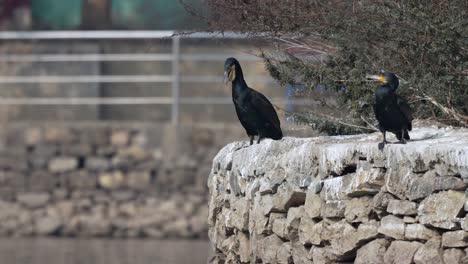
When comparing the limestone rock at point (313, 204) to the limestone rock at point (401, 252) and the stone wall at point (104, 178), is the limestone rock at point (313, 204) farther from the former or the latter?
the stone wall at point (104, 178)

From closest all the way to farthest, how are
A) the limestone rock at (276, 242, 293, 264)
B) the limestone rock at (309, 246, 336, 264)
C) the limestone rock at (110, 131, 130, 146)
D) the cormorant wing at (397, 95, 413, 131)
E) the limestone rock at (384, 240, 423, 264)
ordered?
the limestone rock at (384, 240, 423, 264)
the limestone rock at (309, 246, 336, 264)
the cormorant wing at (397, 95, 413, 131)
the limestone rock at (276, 242, 293, 264)
the limestone rock at (110, 131, 130, 146)

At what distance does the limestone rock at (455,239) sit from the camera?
8492 millimetres

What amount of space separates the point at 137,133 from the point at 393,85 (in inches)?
487

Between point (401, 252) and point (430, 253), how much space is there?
0.26 meters

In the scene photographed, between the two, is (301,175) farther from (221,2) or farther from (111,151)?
(111,151)

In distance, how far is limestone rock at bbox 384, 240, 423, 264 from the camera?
8.82m

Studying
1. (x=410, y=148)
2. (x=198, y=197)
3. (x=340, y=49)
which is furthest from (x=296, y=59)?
(x=198, y=197)

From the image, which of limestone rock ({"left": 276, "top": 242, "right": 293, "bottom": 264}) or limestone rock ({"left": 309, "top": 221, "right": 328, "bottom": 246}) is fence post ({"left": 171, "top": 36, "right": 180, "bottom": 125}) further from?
limestone rock ({"left": 309, "top": 221, "right": 328, "bottom": 246})

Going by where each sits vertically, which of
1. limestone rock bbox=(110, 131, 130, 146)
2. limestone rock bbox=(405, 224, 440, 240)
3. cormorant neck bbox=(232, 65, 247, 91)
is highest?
cormorant neck bbox=(232, 65, 247, 91)

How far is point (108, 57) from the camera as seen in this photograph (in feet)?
73.5

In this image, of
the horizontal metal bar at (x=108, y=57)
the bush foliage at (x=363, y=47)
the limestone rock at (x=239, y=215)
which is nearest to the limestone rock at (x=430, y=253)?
the bush foliage at (x=363, y=47)

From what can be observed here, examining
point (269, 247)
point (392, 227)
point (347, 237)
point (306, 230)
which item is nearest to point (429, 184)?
point (392, 227)

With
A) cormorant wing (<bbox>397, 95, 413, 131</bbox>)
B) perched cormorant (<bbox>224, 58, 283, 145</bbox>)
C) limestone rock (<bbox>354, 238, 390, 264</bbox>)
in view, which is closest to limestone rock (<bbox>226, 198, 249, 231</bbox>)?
perched cormorant (<bbox>224, 58, 283, 145</bbox>)

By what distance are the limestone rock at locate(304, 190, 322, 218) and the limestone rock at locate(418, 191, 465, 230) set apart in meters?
1.08
